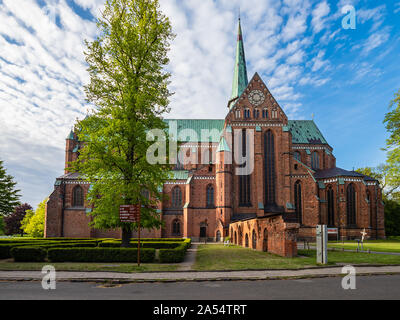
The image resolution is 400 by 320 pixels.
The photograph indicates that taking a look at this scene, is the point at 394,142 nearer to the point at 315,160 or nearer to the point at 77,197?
the point at 315,160

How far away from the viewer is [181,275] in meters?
12.8

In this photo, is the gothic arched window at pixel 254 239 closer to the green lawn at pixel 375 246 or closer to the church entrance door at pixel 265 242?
the church entrance door at pixel 265 242

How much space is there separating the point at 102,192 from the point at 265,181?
101ft

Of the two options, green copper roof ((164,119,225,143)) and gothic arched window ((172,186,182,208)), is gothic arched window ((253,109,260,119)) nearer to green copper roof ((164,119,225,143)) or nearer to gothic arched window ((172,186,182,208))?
green copper roof ((164,119,225,143))

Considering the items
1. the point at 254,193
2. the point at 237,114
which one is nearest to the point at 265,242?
the point at 254,193

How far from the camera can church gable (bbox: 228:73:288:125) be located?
151ft

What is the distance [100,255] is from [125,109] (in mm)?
9532

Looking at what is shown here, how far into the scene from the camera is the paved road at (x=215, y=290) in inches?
347

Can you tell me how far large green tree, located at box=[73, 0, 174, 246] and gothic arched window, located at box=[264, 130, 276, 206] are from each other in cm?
2739

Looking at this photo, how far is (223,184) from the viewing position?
141ft

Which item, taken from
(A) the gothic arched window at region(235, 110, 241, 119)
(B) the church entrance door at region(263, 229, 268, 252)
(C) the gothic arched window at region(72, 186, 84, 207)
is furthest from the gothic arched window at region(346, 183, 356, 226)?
(C) the gothic arched window at region(72, 186, 84, 207)

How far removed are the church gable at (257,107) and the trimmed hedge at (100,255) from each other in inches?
1262

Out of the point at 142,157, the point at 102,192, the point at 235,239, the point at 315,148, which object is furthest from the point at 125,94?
the point at 315,148

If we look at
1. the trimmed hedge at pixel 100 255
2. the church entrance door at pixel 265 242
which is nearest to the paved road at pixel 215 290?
the trimmed hedge at pixel 100 255
